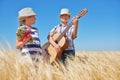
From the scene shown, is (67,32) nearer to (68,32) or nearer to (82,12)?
(68,32)

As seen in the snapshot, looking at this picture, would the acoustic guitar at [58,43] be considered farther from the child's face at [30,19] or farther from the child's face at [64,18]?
the child's face at [30,19]

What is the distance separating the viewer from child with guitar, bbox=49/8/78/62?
4.84 metres

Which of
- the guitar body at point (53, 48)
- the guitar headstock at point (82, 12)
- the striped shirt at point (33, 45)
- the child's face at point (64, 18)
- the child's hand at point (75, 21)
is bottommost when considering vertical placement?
the guitar body at point (53, 48)

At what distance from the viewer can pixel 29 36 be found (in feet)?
11.1

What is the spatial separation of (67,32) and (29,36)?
5.43ft

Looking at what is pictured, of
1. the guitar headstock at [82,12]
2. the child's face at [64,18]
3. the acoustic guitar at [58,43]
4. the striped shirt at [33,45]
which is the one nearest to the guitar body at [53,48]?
the acoustic guitar at [58,43]

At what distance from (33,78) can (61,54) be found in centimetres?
272

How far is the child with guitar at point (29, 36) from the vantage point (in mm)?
3393

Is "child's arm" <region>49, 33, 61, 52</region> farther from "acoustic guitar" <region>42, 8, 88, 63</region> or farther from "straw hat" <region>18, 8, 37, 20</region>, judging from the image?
"straw hat" <region>18, 8, 37, 20</region>

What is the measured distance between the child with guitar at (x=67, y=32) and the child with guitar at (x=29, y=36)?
1399 mm

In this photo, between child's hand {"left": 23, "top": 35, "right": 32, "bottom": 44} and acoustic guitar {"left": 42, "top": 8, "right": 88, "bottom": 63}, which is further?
acoustic guitar {"left": 42, "top": 8, "right": 88, "bottom": 63}

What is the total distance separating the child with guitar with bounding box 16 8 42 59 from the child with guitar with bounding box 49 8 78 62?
1.40 m

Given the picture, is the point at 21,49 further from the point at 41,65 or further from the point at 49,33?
the point at 49,33

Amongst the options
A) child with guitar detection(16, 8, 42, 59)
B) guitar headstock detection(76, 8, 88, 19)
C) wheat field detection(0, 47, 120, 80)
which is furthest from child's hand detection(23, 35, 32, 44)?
guitar headstock detection(76, 8, 88, 19)
